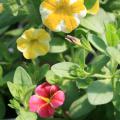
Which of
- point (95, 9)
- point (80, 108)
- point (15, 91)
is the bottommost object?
point (80, 108)

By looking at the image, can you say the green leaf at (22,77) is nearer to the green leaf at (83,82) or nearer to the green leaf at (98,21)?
the green leaf at (83,82)

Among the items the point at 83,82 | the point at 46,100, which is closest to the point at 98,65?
the point at 83,82

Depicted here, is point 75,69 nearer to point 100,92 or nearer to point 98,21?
point 100,92

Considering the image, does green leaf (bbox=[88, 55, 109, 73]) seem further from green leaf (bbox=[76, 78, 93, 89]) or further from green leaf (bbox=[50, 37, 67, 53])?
green leaf (bbox=[50, 37, 67, 53])

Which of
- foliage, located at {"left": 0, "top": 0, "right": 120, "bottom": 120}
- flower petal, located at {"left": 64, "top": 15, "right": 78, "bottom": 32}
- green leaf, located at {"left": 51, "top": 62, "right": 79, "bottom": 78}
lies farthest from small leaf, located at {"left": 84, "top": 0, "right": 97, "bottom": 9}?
green leaf, located at {"left": 51, "top": 62, "right": 79, "bottom": 78}

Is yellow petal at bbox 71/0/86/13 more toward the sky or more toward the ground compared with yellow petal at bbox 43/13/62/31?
more toward the sky

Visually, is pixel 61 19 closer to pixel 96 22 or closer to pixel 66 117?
pixel 96 22

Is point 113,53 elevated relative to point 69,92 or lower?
elevated
